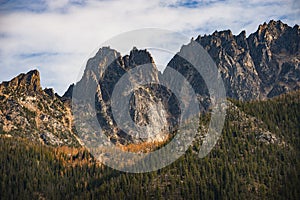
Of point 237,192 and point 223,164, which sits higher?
point 223,164

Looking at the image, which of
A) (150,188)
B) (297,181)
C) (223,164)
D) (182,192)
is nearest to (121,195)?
(150,188)

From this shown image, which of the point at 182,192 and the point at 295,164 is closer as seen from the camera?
the point at 182,192

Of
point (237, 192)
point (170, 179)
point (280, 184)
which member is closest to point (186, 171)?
point (170, 179)

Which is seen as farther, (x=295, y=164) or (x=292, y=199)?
(x=295, y=164)

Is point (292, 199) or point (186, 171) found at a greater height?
point (186, 171)

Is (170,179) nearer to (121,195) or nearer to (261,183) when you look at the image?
(121,195)

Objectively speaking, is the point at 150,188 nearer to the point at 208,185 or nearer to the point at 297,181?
the point at 208,185

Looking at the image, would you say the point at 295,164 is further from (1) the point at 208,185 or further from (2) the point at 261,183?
(1) the point at 208,185
